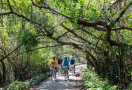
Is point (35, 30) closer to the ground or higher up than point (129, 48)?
higher up

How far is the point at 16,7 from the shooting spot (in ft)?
34.4

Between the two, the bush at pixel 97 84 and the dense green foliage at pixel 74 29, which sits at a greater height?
the dense green foliage at pixel 74 29

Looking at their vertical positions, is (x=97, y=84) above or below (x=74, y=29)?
below

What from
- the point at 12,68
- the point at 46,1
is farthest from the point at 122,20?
the point at 12,68

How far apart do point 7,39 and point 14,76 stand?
4231mm

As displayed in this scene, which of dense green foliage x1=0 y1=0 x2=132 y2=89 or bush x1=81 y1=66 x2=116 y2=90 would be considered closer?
bush x1=81 y1=66 x2=116 y2=90

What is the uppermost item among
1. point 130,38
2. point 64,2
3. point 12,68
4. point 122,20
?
point 64,2

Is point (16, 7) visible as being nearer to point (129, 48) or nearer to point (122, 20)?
point (122, 20)

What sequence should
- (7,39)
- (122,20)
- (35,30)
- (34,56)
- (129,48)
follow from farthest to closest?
(34,56)
(7,39)
(35,30)
(129,48)
(122,20)

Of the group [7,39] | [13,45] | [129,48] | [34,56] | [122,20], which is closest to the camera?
[122,20]

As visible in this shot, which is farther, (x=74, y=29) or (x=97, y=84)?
(x=74, y=29)

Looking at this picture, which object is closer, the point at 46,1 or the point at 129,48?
the point at 129,48

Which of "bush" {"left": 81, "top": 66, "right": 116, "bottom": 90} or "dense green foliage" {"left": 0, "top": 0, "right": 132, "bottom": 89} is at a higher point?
"dense green foliage" {"left": 0, "top": 0, "right": 132, "bottom": 89}

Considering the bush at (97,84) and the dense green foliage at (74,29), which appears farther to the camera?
the dense green foliage at (74,29)
